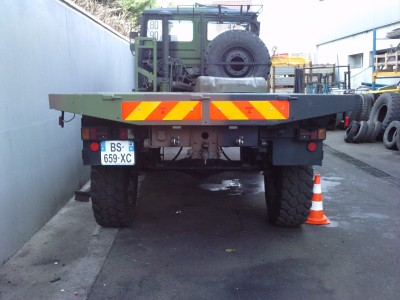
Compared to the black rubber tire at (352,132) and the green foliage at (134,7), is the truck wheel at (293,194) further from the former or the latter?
the green foliage at (134,7)

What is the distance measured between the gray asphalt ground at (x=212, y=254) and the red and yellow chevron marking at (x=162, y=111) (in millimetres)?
1271

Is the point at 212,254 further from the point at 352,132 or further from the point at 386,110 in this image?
A: the point at 386,110

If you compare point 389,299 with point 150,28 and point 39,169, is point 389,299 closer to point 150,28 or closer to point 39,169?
point 39,169

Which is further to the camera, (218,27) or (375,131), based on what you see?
(375,131)

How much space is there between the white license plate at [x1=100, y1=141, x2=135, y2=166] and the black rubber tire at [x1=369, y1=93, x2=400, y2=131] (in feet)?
30.2

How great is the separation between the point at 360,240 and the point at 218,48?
121 inches

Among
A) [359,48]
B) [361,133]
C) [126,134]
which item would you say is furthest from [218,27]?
[359,48]

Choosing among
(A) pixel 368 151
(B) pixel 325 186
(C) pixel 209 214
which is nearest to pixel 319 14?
(A) pixel 368 151

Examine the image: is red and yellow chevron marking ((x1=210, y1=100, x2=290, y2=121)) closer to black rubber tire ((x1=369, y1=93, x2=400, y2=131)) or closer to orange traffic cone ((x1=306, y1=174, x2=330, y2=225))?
orange traffic cone ((x1=306, y1=174, x2=330, y2=225))

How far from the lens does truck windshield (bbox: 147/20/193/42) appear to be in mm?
6734

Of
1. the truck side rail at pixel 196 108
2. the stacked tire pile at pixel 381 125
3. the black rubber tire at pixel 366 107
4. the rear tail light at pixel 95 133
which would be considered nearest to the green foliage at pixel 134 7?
the black rubber tire at pixel 366 107

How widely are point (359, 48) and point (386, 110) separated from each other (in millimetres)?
12050

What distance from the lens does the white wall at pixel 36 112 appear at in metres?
3.86

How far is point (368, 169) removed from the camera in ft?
27.1
